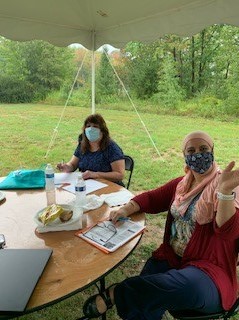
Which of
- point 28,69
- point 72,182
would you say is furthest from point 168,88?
point 72,182

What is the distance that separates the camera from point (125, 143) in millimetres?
7090

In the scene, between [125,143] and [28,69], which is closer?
[125,143]

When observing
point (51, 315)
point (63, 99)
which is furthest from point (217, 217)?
point (63, 99)

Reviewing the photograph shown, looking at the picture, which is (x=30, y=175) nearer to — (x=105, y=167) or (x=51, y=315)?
(x=105, y=167)

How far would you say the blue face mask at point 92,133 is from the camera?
2.67 metres

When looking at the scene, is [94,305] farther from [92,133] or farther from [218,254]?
[92,133]

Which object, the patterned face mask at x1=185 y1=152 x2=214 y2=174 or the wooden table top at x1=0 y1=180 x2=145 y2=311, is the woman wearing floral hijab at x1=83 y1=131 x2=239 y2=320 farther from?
the wooden table top at x1=0 y1=180 x2=145 y2=311

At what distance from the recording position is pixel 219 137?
7.42 m

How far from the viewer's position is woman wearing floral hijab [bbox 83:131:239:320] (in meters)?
1.33

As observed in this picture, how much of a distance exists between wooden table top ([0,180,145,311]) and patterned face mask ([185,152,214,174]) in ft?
1.38

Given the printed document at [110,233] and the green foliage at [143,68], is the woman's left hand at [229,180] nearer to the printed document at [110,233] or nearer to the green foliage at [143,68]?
the printed document at [110,233]

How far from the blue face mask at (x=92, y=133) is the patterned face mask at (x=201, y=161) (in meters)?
1.20

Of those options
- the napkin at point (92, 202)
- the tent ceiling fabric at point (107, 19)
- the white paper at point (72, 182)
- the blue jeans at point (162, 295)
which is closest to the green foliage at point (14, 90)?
the tent ceiling fabric at point (107, 19)

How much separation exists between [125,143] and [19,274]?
6.10m
